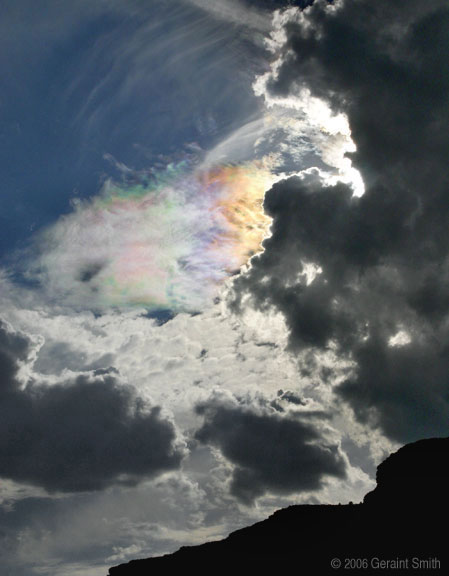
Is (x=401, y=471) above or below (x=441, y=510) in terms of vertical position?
above

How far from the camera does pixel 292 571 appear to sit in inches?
7781

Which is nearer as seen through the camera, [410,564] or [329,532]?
[410,564]

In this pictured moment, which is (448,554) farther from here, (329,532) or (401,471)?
(329,532)

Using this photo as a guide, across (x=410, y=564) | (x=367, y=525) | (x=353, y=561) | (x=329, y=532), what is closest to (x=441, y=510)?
(x=410, y=564)

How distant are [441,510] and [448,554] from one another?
1177cm

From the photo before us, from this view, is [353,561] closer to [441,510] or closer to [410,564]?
[410,564]

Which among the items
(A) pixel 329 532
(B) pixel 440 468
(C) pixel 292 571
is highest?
(B) pixel 440 468

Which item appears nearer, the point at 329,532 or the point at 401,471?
the point at 401,471

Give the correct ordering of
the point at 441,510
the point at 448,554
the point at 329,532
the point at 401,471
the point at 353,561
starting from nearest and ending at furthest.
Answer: the point at 448,554, the point at 441,510, the point at 401,471, the point at 353,561, the point at 329,532

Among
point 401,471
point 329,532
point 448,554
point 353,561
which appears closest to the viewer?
point 448,554

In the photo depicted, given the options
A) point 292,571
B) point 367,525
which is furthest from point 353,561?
point 292,571

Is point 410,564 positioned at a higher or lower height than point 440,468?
lower

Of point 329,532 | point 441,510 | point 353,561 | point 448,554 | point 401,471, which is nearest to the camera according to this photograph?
point 448,554

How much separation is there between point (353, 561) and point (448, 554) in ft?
165
